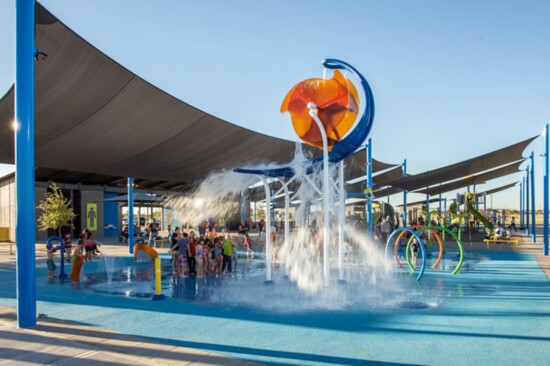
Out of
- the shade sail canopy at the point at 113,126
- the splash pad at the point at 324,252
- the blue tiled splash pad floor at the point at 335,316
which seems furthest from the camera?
the shade sail canopy at the point at 113,126

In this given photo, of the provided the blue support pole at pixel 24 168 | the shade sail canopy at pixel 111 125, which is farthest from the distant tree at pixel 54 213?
the blue support pole at pixel 24 168

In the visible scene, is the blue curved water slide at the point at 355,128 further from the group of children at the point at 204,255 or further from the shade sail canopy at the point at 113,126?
the shade sail canopy at the point at 113,126

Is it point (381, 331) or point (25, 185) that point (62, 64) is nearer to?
point (25, 185)

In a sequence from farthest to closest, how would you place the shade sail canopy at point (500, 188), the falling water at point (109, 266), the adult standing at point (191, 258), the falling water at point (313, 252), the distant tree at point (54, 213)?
the shade sail canopy at point (500, 188) → the distant tree at point (54, 213) → the adult standing at point (191, 258) → the falling water at point (109, 266) → the falling water at point (313, 252)

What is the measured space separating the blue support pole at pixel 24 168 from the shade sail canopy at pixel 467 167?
53.7 ft

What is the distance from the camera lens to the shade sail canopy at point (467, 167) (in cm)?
1794

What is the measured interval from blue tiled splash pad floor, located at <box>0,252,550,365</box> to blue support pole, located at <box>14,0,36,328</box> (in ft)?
2.97

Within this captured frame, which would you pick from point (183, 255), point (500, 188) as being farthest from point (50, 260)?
point (500, 188)

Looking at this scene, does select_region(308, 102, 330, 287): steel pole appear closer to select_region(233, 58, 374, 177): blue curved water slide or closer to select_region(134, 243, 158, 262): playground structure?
select_region(233, 58, 374, 177): blue curved water slide

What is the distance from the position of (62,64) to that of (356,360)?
11.2m

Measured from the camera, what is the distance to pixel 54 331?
19.5 feet

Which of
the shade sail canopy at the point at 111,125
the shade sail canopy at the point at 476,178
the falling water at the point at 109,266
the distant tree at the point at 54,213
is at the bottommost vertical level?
the falling water at the point at 109,266

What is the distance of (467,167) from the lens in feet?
63.8

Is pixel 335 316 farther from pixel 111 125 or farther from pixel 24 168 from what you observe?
pixel 111 125
